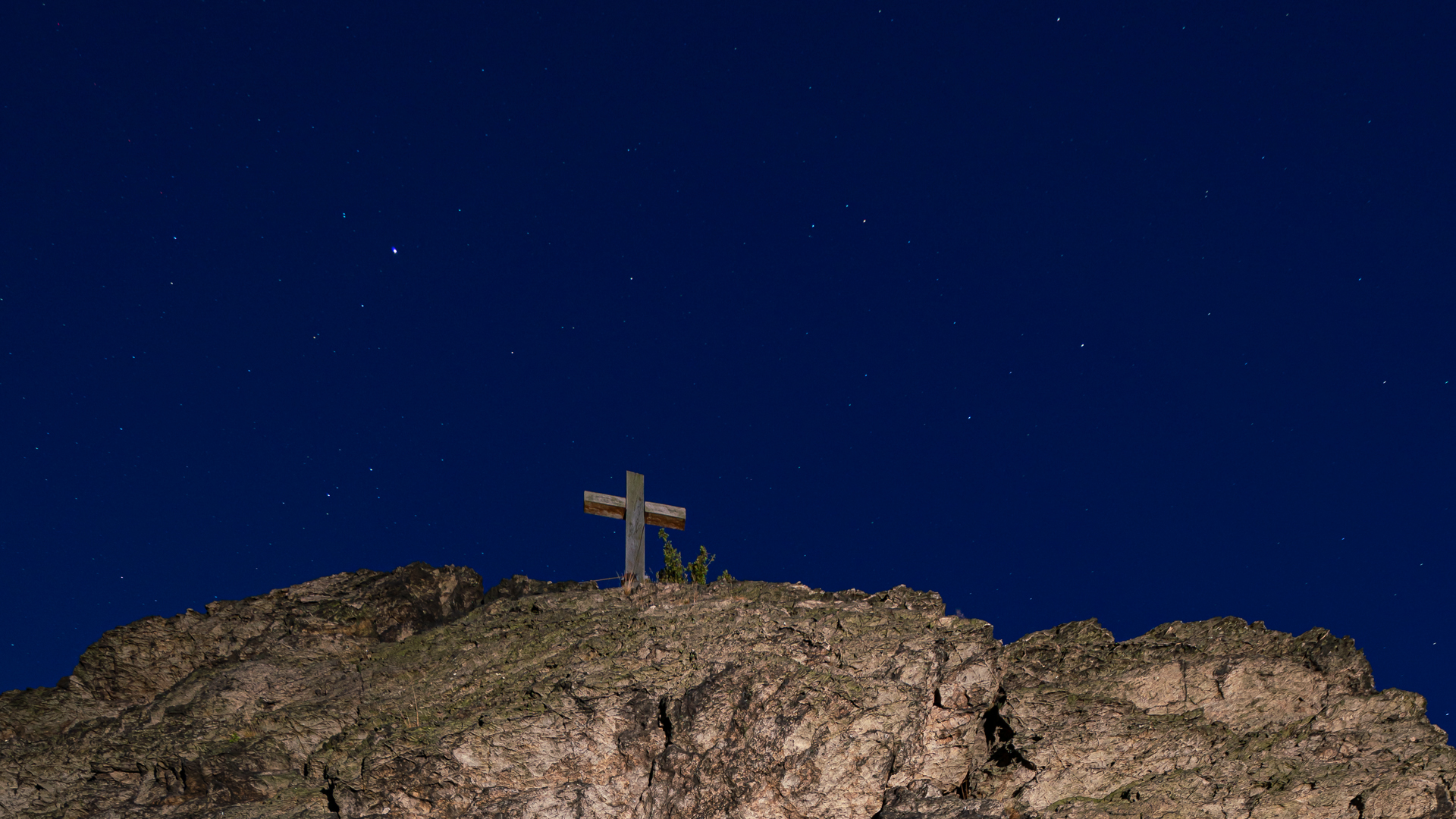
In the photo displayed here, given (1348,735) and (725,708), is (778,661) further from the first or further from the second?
(1348,735)

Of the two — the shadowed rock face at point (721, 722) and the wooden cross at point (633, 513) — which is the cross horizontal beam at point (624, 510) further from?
the shadowed rock face at point (721, 722)

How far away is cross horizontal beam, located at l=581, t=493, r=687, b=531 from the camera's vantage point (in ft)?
65.3

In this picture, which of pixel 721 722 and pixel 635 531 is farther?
pixel 635 531

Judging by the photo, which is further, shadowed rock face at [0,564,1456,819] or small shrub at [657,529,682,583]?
small shrub at [657,529,682,583]

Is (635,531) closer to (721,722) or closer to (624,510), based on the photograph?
(624,510)

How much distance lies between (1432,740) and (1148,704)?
3.88 metres

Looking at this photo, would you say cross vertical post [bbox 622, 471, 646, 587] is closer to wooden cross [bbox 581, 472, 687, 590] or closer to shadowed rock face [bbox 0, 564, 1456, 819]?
wooden cross [bbox 581, 472, 687, 590]

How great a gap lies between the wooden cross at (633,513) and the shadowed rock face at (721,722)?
1.58 m

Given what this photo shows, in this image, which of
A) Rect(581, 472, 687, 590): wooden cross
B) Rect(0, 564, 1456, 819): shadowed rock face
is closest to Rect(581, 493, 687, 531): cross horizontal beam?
Rect(581, 472, 687, 590): wooden cross

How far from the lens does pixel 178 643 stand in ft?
58.1

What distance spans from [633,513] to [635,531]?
366 millimetres

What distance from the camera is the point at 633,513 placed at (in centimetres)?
1991

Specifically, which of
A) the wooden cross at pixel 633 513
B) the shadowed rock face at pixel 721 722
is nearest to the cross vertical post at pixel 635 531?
the wooden cross at pixel 633 513

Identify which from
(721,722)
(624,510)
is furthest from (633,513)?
(721,722)
